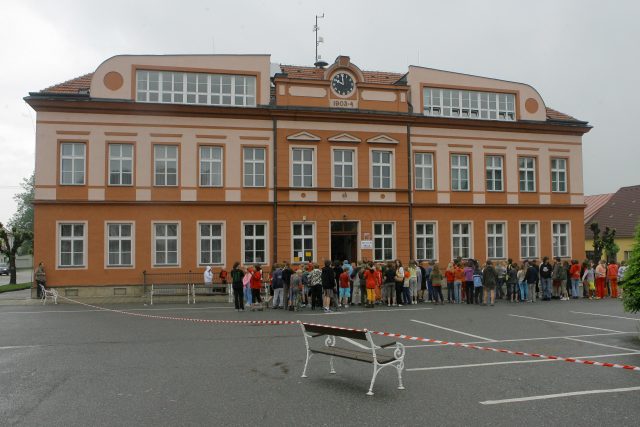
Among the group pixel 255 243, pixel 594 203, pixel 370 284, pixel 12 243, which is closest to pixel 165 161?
pixel 255 243

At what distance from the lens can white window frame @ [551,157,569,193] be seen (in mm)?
29531

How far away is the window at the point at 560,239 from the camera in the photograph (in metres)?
29.2

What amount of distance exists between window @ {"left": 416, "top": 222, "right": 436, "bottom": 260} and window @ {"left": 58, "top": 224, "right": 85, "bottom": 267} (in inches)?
601

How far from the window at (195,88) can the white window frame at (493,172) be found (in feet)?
40.4

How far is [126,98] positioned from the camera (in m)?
24.1

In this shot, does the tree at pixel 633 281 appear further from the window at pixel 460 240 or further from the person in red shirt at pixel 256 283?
the window at pixel 460 240

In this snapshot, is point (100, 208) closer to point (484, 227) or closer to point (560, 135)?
point (484, 227)

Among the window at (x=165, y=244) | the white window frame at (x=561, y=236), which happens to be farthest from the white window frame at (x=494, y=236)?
the window at (x=165, y=244)

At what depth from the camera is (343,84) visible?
86.6 ft

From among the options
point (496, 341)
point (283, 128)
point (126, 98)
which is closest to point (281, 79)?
point (283, 128)

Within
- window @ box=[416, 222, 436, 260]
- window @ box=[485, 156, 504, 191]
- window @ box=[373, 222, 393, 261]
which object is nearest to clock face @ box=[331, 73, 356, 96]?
window @ box=[373, 222, 393, 261]

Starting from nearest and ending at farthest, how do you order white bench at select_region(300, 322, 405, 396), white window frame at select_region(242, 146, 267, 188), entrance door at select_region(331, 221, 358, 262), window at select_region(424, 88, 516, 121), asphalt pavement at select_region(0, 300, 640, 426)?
asphalt pavement at select_region(0, 300, 640, 426) → white bench at select_region(300, 322, 405, 396) → white window frame at select_region(242, 146, 267, 188) → entrance door at select_region(331, 221, 358, 262) → window at select_region(424, 88, 516, 121)

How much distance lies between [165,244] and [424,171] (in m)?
12.9

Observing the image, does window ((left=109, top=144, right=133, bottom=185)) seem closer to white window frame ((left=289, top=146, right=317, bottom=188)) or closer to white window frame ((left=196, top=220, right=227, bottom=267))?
white window frame ((left=196, top=220, right=227, bottom=267))
